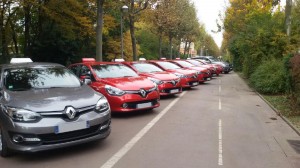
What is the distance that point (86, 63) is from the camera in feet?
33.8

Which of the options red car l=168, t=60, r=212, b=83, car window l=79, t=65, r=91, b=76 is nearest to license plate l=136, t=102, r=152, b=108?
car window l=79, t=65, r=91, b=76

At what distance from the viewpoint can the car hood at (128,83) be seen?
899cm

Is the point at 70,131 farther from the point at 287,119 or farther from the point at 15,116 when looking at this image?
the point at 287,119

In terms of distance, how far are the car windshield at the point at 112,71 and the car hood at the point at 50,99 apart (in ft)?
11.1

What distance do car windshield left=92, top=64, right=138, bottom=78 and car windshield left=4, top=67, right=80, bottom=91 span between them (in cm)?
252

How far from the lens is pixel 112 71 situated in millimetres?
10156

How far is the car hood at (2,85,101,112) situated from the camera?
211 inches

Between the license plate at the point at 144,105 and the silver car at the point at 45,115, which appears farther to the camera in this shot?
the license plate at the point at 144,105

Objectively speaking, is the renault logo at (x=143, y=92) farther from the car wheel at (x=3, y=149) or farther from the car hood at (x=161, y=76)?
the car wheel at (x=3, y=149)

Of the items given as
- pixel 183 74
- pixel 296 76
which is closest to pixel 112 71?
pixel 296 76

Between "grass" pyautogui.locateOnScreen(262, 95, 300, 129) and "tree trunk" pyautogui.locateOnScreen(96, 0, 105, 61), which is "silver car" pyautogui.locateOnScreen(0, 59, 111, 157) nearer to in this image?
"grass" pyautogui.locateOnScreen(262, 95, 300, 129)

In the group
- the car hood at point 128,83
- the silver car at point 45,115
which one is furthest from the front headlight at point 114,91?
the silver car at point 45,115

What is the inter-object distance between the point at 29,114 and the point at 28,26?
78.1ft

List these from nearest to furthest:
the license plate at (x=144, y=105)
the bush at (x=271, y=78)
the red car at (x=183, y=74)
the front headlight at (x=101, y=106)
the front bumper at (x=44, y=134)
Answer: the front bumper at (x=44, y=134) → the front headlight at (x=101, y=106) → the license plate at (x=144, y=105) → the bush at (x=271, y=78) → the red car at (x=183, y=74)
